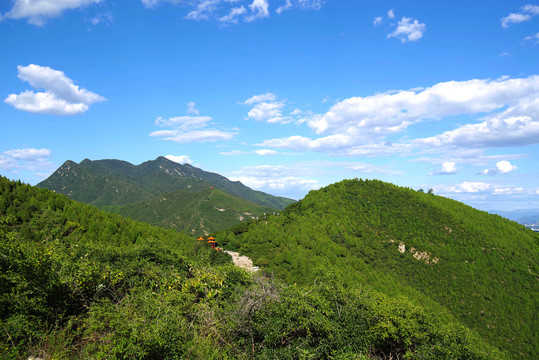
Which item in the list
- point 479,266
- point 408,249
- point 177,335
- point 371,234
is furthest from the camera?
point 371,234

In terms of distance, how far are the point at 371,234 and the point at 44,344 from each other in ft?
220

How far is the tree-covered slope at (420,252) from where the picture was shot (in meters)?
45.9

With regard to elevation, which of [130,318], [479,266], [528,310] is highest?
[130,318]

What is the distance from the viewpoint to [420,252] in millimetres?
61531

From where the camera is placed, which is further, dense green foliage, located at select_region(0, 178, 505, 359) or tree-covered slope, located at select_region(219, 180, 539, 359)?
tree-covered slope, located at select_region(219, 180, 539, 359)

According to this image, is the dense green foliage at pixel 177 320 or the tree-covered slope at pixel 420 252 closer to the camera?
the dense green foliage at pixel 177 320

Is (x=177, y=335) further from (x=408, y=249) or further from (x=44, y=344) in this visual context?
(x=408, y=249)

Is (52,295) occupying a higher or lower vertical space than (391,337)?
higher

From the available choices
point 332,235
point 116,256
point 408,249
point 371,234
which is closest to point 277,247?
point 332,235

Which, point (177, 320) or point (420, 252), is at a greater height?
point (177, 320)

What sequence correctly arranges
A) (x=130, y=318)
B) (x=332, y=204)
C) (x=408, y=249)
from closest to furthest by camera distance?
(x=130, y=318)
(x=408, y=249)
(x=332, y=204)

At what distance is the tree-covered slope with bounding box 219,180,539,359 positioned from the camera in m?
45.9

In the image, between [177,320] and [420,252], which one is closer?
[177,320]

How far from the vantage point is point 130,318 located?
39.8ft
